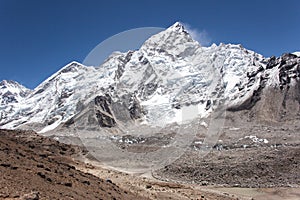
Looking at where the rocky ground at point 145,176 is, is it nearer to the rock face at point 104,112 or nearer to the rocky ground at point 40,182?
the rocky ground at point 40,182

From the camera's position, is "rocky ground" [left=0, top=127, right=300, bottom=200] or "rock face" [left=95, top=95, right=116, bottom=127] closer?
"rocky ground" [left=0, top=127, right=300, bottom=200]

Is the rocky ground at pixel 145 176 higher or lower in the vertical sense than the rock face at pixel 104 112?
lower

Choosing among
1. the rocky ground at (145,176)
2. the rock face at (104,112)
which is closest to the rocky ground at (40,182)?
the rocky ground at (145,176)

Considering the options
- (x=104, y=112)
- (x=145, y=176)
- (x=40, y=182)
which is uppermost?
(x=104, y=112)

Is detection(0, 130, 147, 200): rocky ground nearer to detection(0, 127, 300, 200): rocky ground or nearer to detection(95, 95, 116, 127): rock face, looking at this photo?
detection(0, 127, 300, 200): rocky ground

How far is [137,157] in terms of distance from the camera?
66.5 m

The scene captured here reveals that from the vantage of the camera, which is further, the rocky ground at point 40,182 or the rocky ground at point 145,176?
the rocky ground at point 145,176

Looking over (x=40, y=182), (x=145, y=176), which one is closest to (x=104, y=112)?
(x=145, y=176)

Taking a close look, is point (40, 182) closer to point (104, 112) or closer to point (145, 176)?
point (145, 176)

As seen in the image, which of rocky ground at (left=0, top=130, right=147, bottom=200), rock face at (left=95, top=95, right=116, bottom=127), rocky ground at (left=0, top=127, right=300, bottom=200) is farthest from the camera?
rock face at (left=95, top=95, right=116, bottom=127)

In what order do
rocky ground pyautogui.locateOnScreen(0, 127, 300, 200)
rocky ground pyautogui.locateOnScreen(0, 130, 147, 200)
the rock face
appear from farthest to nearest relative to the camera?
the rock face
rocky ground pyautogui.locateOnScreen(0, 127, 300, 200)
rocky ground pyautogui.locateOnScreen(0, 130, 147, 200)

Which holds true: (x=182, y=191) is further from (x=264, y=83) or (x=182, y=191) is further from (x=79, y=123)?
(x=79, y=123)

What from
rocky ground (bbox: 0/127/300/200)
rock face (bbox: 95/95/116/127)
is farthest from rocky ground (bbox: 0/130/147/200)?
rock face (bbox: 95/95/116/127)

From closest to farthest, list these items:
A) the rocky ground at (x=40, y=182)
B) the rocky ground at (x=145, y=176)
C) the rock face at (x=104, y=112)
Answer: the rocky ground at (x=40, y=182)
the rocky ground at (x=145, y=176)
the rock face at (x=104, y=112)
